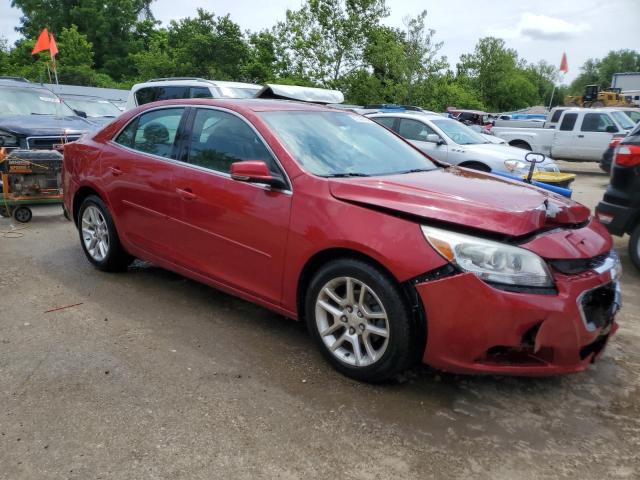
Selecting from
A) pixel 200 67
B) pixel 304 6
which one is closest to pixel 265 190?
pixel 304 6

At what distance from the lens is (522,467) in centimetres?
247

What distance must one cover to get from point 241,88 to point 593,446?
26.8ft

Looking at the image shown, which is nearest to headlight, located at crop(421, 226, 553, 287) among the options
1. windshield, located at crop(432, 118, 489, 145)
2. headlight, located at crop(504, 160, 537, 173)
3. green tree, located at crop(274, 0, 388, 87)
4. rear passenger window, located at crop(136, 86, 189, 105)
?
headlight, located at crop(504, 160, 537, 173)

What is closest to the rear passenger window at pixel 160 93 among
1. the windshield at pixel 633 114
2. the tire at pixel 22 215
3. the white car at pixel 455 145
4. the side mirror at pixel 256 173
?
the tire at pixel 22 215

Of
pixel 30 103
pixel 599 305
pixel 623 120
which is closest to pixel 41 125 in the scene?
pixel 30 103

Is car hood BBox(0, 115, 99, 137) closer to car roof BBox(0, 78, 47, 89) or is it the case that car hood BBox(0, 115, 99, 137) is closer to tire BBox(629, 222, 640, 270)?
car roof BBox(0, 78, 47, 89)

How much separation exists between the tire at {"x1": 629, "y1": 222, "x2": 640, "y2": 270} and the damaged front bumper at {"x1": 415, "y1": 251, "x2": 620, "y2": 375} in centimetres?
318

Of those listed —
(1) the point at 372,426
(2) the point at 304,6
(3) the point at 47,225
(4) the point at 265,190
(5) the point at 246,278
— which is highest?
(2) the point at 304,6

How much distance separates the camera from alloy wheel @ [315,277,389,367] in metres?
3.01

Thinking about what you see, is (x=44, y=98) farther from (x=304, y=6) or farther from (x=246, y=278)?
(x=304, y=6)

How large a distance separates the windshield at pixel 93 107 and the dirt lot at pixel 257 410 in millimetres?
10723

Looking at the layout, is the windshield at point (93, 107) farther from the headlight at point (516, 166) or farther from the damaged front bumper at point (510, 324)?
the damaged front bumper at point (510, 324)

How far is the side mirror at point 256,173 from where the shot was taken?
10.9ft

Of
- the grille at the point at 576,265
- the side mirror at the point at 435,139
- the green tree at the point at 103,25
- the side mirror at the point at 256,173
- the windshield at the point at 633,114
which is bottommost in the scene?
the grille at the point at 576,265
